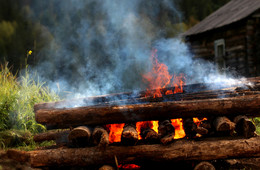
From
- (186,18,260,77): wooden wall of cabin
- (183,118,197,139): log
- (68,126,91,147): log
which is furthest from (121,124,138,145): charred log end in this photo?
(186,18,260,77): wooden wall of cabin

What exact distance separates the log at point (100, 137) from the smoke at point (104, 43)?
13.5 metres

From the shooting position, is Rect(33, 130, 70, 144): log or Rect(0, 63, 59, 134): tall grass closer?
Rect(33, 130, 70, 144): log

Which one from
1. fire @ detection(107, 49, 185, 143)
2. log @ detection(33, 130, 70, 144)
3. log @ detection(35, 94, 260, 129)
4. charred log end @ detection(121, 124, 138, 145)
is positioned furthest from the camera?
log @ detection(33, 130, 70, 144)

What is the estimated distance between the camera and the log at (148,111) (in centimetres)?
284

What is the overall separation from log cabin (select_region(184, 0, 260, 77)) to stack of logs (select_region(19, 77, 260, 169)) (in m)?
7.56

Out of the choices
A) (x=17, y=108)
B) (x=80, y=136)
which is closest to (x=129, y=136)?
(x=80, y=136)

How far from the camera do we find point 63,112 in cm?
291

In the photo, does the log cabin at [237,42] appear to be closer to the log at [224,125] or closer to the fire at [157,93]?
the fire at [157,93]

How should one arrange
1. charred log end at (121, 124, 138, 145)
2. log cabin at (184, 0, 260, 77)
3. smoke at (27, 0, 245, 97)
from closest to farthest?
charred log end at (121, 124, 138, 145) < log cabin at (184, 0, 260, 77) < smoke at (27, 0, 245, 97)

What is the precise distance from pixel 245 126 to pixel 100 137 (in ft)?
5.29

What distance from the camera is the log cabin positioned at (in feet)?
32.2

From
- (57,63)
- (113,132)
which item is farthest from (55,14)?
(113,132)

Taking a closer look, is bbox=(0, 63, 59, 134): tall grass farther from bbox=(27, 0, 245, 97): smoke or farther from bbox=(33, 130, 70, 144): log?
bbox=(27, 0, 245, 97): smoke

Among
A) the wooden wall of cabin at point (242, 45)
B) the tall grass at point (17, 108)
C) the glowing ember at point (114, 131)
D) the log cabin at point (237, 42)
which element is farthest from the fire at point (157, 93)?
the wooden wall of cabin at point (242, 45)
